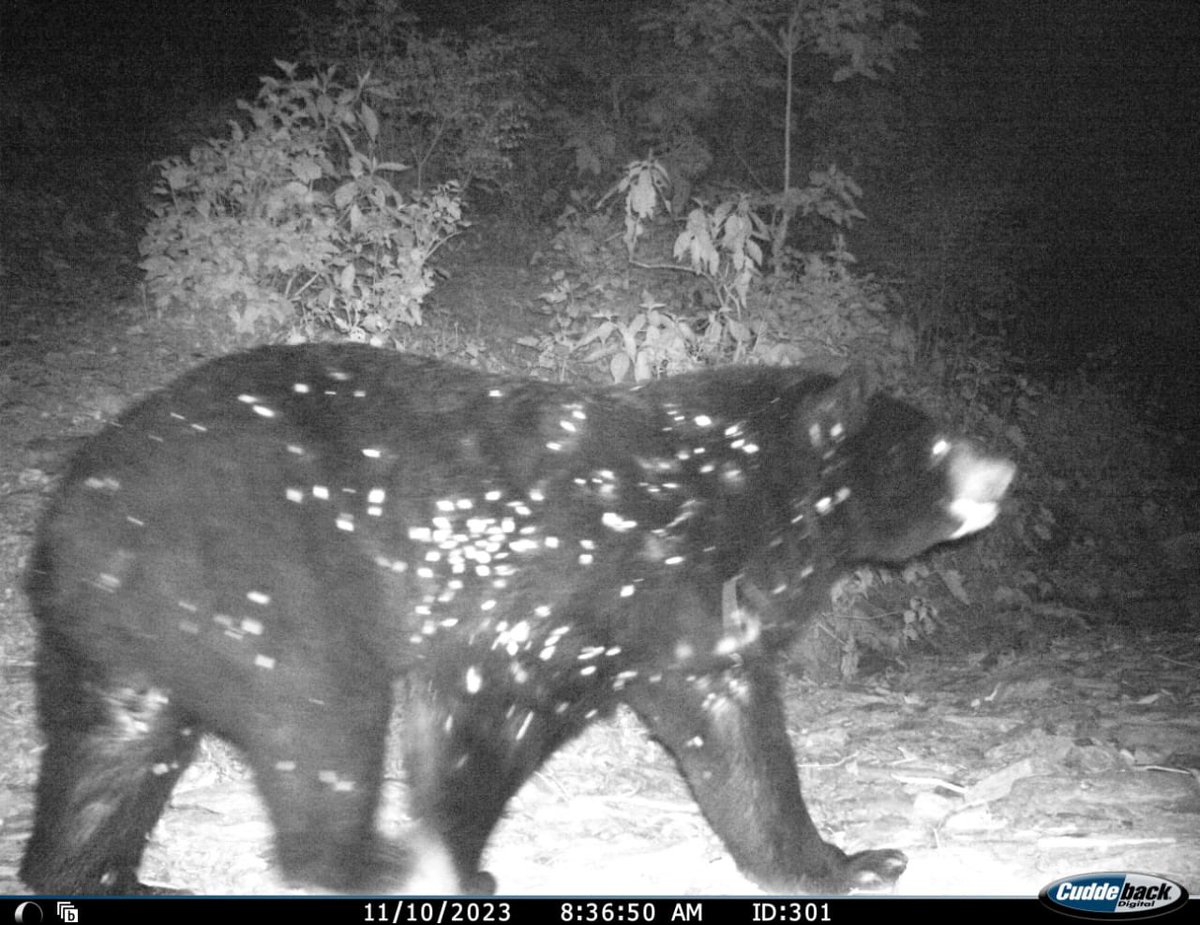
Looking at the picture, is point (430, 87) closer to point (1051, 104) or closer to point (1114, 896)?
point (1051, 104)

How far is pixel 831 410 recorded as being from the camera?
11.9 feet

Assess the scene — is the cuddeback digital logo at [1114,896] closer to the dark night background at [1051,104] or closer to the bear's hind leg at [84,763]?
the bear's hind leg at [84,763]

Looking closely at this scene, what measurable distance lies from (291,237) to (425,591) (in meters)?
3.49

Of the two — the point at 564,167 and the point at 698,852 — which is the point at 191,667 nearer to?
the point at 698,852

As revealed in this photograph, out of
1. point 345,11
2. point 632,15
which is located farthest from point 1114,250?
point 345,11

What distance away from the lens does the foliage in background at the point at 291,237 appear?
230 inches

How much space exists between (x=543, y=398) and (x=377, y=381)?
0.51 metres

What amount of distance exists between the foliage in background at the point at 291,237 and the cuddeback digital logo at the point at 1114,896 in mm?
4163

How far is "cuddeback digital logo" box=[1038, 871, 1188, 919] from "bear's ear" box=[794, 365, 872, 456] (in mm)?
1479

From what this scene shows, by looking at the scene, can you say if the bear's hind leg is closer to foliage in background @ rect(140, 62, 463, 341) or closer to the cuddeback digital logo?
the cuddeback digital logo

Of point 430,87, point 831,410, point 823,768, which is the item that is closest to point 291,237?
point 430,87

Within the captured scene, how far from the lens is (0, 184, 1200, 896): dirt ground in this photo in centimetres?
336

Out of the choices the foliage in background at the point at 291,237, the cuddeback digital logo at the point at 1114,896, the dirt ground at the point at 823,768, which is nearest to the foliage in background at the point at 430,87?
the foliage in background at the point at 291,237

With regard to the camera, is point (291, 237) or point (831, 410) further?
point (291, 237)
